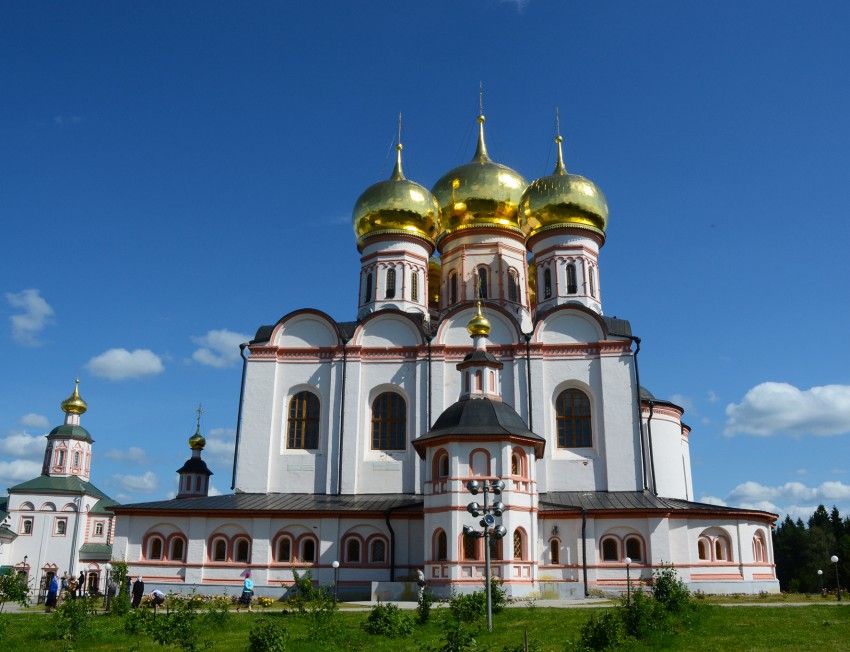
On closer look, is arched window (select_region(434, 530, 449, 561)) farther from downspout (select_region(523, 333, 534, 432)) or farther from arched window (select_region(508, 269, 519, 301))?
arched window (select_region(508, 269, 519, 301))

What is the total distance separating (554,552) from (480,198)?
14.3 metres

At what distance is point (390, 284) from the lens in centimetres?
2898

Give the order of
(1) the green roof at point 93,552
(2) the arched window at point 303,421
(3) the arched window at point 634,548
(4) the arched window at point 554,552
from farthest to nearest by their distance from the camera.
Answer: (1) the green roof at point 93,552
(2) the arched window at point 303,421
(4) the arched window at point 554,552
(3) the arched window at point 634,548

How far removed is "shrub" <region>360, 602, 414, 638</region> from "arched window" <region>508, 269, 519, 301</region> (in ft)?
58.6

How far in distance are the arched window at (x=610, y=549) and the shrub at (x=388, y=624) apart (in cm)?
1021

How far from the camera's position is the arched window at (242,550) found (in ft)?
74.9

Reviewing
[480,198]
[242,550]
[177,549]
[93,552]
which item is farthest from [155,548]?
[93,552]

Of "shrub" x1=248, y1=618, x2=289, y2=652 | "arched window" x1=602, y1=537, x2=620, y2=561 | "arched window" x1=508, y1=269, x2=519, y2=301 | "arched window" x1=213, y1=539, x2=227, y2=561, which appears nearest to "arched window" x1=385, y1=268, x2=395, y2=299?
"arched window" x1=508, y1=269, x2=519, y2=301

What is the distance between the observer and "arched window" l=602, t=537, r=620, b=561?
21.9 metres

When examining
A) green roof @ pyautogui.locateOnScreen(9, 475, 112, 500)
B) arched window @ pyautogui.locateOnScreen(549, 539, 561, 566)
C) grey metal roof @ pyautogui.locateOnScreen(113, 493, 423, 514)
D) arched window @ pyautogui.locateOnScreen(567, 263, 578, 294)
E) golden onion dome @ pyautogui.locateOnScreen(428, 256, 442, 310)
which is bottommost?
arched window @ pyautogui.locateOnScreen(549, 539, 561, 566)

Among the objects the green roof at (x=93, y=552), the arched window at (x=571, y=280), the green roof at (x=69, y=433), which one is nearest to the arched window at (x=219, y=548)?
the arched window at (x=571, y=280)

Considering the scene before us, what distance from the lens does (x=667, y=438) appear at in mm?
26875

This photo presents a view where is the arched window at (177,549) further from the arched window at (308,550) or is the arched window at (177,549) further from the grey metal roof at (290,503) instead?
the arched window at (308,550)

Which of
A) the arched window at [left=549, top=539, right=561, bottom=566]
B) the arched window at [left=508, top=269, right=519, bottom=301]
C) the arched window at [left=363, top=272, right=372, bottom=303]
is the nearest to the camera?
the arched window at [left=549, top=539, right=561, bottom=566]
